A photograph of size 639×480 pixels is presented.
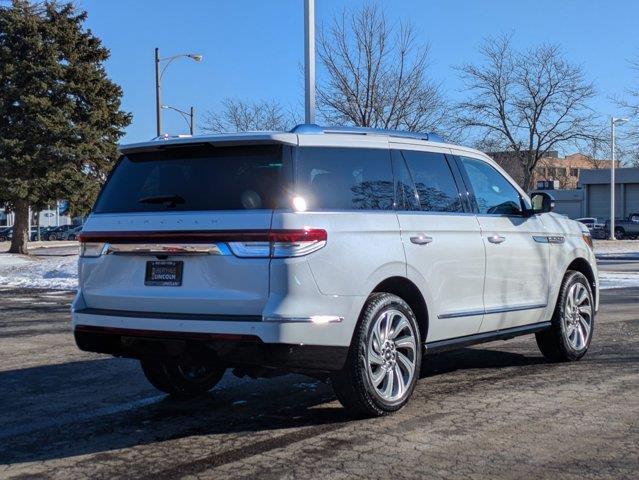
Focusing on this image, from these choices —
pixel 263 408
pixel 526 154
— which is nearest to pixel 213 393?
pixel 263 408

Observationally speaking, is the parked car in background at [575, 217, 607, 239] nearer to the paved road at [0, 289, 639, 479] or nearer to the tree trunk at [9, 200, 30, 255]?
the tree trunk at [9, 200, 30, 255]

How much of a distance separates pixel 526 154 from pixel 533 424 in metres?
36.0

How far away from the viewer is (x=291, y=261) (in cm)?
482

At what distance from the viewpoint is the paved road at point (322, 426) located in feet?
14.8

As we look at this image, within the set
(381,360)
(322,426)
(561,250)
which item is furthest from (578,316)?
(322,426)

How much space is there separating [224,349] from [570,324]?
4.16m

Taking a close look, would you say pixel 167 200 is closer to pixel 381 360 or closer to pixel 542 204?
pixel 381 360

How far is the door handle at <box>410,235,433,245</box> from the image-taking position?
18.7ft

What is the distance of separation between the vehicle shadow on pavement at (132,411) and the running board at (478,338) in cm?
73

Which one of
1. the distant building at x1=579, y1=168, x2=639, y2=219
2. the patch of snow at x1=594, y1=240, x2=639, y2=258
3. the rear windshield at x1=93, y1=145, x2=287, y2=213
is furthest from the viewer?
the distant building at x1=579, y1=168, x2=639, y2=219

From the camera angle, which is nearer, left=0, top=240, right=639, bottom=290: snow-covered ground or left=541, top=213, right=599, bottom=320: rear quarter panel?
left=541, top=213, right=599, bottom=320: rear quarter panel

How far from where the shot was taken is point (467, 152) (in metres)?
6.79

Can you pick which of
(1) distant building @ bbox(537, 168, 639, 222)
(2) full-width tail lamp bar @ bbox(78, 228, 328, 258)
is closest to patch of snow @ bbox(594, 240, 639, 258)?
(1) distant building @ bbox(537, 168, 639, 222)

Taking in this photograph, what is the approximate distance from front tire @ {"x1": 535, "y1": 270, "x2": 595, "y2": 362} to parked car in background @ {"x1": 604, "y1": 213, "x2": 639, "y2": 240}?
167 feet
